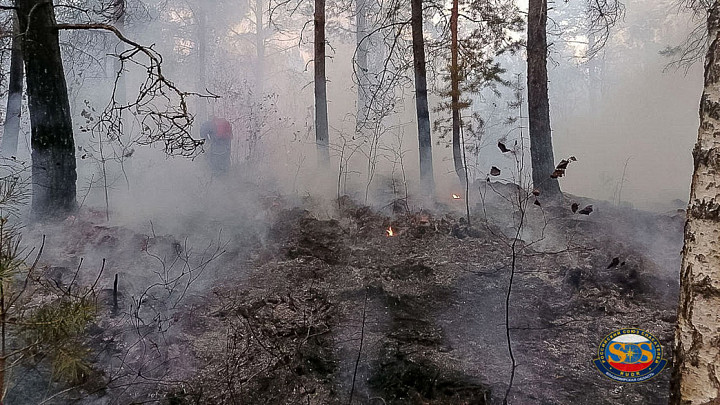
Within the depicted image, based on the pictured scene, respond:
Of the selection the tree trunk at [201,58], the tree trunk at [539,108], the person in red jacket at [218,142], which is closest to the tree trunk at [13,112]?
the person in red jacket at [218,142]

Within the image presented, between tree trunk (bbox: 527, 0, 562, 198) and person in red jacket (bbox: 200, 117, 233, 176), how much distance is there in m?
5.88

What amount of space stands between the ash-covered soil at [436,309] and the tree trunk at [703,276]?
4.32ft

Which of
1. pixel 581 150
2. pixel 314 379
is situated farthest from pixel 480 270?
pixel 581 150

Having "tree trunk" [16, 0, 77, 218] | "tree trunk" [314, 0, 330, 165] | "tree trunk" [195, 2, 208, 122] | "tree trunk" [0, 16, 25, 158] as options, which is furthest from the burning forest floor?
"tree trunk" [195, 2, 208, 122]

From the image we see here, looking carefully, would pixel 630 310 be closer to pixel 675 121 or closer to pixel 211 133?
pixel 211 133

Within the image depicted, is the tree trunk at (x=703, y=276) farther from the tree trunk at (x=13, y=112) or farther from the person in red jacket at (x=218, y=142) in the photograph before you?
the tree trunk at (x=13, y=112)

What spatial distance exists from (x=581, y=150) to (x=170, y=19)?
692 inches

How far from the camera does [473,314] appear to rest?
4.61 m

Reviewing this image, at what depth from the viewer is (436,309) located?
15.5 feet

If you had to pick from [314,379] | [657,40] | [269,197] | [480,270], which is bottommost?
[314,379]

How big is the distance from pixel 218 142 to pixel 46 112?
11.7ft

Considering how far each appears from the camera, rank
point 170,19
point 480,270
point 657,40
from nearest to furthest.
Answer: point 480,270 → point 170,19 → point 657,40

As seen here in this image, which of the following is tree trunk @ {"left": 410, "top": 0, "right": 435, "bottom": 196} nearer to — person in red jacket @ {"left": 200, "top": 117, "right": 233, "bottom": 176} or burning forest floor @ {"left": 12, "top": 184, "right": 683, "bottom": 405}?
burning forest floor @ {"left": 12, "top": 184, "right": 683, "bottom": 405}

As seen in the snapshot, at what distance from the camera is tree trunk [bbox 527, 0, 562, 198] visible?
7875mm
